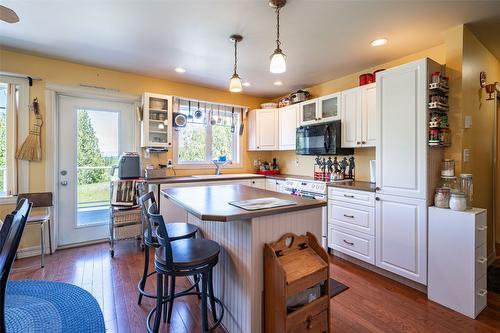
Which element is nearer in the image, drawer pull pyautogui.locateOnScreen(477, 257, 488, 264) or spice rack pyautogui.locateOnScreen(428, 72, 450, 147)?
drawer pull pyautogui.locateOnScreen(477, 257, 488, 264)

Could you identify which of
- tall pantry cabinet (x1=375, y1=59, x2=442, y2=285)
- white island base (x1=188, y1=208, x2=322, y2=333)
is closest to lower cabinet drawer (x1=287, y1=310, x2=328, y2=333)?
white island base (x1=188, y1=208, x2=322, y2=333)

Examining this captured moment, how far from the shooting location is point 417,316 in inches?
78.0

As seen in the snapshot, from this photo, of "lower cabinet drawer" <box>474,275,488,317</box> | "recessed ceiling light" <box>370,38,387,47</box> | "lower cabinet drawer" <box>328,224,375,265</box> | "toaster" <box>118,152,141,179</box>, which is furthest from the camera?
"toaster" <box>118,152,141,179</box>

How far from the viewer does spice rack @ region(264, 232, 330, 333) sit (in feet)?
4.71

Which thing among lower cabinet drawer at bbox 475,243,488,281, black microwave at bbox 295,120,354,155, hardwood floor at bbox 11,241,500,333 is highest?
black microwave at bbox 295,120,354,155

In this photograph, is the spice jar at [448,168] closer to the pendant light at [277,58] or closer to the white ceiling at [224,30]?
the white ceiling at [224,30]

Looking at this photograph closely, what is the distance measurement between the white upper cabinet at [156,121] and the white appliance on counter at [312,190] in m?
1.95

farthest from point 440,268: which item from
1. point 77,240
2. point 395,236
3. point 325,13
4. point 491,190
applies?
point 77,240

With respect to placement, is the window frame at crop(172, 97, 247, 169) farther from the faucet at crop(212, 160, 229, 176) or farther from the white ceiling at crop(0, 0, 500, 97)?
the white ceiling at crop(0, 0, 500, 97)

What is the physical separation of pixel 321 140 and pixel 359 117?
601 millimetres

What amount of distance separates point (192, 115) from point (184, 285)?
9.00ft

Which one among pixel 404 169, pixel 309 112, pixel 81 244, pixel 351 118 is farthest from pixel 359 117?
pixel 81 244

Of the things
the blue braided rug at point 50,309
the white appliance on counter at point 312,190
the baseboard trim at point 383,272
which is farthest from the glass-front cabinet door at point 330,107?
the blue braided rug at point 50,309

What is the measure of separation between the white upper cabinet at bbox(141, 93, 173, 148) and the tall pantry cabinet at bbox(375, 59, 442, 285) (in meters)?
2.85
